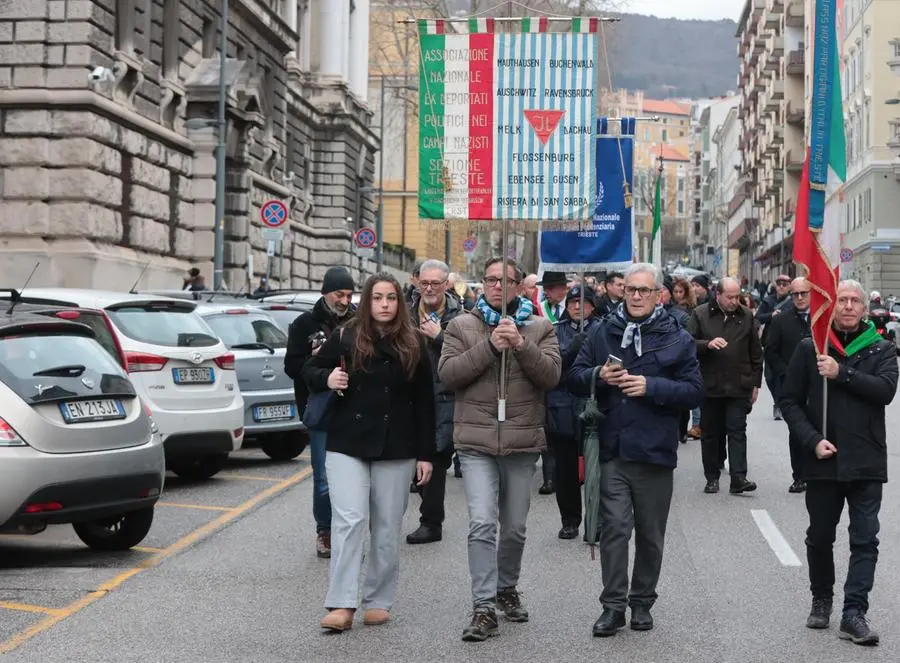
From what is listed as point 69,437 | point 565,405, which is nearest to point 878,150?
point 565,405

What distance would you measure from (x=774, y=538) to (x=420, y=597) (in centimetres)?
331

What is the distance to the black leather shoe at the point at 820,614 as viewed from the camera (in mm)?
7641

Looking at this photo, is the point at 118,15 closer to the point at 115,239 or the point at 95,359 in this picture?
the point at 115,239

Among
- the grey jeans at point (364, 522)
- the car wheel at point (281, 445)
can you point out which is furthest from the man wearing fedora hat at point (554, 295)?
the grey jeans at point (364, 522)

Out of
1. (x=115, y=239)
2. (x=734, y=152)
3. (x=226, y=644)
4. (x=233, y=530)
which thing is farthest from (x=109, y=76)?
(x=734, y=152)

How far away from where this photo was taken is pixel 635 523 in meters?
7.72

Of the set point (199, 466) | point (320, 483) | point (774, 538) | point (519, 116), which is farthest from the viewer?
point (199, 466)

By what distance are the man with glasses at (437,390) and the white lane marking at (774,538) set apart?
2.24 metres

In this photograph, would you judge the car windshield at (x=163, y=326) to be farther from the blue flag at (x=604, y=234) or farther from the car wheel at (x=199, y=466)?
the blue flag at (x=604, y=234)

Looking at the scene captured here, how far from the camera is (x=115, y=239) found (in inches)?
1171

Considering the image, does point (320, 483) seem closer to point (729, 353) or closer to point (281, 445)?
point (729, 353)

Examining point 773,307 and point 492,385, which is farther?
point 773,307

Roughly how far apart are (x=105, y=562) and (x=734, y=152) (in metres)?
139

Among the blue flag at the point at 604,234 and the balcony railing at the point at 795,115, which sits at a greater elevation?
the balcony railing at the point at 795,115
